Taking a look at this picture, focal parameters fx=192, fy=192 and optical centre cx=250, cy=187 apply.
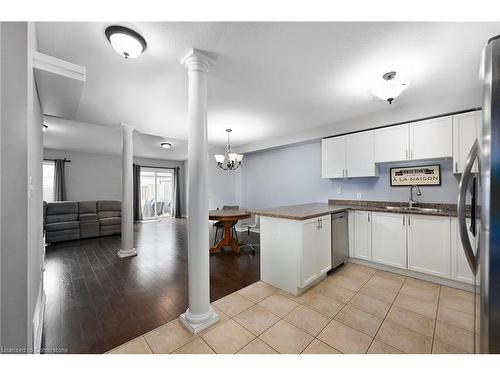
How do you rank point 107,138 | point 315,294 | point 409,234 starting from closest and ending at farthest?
point 315,294, point 409,234, point 107,138

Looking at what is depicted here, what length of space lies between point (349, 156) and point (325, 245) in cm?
168

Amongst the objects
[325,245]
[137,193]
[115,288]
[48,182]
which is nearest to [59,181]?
[48,182]

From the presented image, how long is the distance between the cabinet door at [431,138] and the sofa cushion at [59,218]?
6.95 meters

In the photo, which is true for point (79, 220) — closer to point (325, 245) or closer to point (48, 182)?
point (48, 182)

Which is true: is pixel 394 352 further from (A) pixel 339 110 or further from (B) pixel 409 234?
(A) pixel 339 110

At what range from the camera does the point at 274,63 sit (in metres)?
1.83

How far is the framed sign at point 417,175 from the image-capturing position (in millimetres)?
2766

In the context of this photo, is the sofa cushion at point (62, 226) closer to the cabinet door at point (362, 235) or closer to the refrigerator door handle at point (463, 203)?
the cabinet door at point (362, 235)

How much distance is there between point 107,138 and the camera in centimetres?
495

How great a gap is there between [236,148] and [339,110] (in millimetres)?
3211

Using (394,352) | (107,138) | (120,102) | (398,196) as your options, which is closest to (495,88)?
(394,352)

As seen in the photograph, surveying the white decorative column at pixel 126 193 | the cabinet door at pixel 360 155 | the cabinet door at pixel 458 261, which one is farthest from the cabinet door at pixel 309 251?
the white decorative column at pixel 126 193
